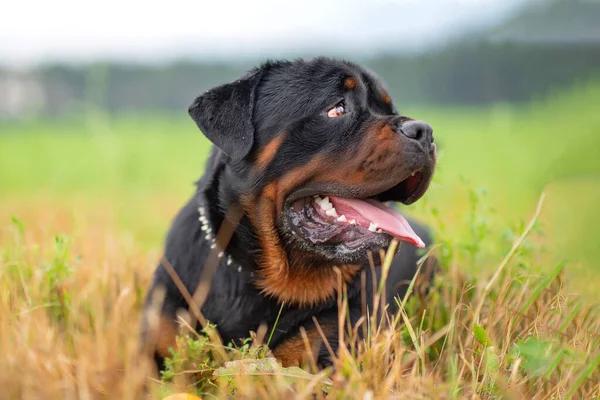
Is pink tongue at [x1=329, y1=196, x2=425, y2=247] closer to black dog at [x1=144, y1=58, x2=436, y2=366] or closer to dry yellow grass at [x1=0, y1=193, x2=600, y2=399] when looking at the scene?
black dog at [x1=144, y1=58, x2=436, y2=366]

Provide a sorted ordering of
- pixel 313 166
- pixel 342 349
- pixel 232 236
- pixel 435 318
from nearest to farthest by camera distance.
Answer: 1. pixel 342 349
2. pixel 313 166
3. pixel 232 236
4. pixel 435 318

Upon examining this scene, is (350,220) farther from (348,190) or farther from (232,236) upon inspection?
(232,236)

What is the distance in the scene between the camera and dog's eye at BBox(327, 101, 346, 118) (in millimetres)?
2672

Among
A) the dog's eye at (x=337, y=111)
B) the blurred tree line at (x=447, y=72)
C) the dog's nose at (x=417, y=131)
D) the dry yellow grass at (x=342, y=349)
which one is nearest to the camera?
the dry yellow grass at (x=342, y=349)

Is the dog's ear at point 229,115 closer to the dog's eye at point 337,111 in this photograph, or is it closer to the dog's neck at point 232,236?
the dog's neck at point 232,236

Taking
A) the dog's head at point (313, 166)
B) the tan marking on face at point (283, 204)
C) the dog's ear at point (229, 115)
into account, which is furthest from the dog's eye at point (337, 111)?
the dog's ear at point (229, 115)

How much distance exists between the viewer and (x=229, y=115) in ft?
8.63

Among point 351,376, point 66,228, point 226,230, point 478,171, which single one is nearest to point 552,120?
point 226,230

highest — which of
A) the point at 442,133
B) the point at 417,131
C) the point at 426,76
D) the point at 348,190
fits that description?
the point at 417,131

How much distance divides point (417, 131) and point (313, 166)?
0.41 meters

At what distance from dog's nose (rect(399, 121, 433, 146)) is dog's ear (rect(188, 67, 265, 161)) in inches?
23.8

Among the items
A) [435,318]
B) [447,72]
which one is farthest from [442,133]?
[435,318]

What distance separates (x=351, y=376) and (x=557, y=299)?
96 cm

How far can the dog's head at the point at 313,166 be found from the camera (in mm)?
2451
